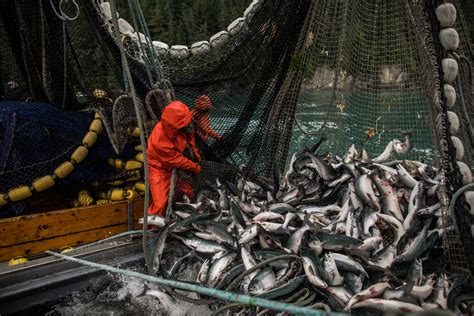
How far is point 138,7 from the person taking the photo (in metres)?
4.21

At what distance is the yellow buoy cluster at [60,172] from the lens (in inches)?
181

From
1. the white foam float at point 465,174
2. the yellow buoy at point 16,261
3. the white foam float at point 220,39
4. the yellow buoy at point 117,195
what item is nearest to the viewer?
the white foam float at point 465,174

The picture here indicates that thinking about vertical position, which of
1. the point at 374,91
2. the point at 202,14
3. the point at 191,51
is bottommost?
the point at 374,91

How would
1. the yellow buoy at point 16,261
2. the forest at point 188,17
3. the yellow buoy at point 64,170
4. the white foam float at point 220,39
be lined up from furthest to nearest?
the forest at point 188,17, the white foam float at point 220,39, the yellow buoy at point 64,170, the yellow buoy at point 16,261

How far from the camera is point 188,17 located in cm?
5172

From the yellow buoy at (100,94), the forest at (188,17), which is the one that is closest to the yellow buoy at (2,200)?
the yellow buoy at (100,94)

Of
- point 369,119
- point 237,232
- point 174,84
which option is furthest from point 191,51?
point 369,119

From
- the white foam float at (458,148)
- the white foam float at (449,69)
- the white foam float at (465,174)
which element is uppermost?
the white foam float at (449,69)

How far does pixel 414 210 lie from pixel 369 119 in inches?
132

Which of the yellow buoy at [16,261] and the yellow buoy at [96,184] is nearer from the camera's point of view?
the yellow buoy at [16,261]

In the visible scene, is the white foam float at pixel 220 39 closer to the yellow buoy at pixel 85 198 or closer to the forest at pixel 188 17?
the yellow buoy at pixel 85 198

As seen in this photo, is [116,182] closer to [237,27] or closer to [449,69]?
[237,27]

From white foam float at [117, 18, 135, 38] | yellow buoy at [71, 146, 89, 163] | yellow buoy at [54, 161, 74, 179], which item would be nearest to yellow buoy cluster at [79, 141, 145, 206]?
yellow buoy at [71, 146, 89, 163]

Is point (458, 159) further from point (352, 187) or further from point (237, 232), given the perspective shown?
point (237, 232)
